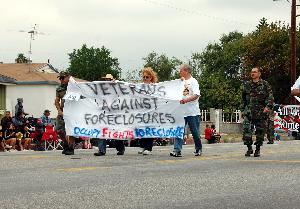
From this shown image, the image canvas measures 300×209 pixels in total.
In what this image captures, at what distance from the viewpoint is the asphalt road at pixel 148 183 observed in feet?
22.7

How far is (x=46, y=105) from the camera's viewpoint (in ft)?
180

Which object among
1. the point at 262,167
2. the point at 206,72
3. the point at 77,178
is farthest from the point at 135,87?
the point at 206,72

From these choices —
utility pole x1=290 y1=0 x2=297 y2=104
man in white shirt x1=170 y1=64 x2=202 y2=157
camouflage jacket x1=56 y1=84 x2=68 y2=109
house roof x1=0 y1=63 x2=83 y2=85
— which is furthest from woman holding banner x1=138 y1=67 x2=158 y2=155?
house roof x1=0 y1=63 x2=83 y2=85

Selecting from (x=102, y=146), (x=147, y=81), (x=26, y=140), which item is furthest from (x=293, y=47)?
(x=102, y=146)

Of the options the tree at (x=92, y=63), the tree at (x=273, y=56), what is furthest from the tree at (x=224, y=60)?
the tree at (x=273, y=56)

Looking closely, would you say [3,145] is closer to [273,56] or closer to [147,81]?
[147,81]

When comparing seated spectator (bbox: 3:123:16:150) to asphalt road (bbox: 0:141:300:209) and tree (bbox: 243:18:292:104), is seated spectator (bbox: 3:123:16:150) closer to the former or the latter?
asphalt road (bbox: 0:141:300:209)

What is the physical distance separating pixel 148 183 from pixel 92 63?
342 ft

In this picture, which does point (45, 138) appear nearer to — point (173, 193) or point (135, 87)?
point (135, 87)

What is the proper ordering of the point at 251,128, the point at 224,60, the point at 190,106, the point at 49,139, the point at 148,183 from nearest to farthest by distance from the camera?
1. the point at 148,183
2. the point at 251,128
3. the point at 190,106
4. the point at 49,139
5. the point at 224,60

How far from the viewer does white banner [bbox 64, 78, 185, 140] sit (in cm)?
1398

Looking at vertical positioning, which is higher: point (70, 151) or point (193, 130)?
point (193, 130)

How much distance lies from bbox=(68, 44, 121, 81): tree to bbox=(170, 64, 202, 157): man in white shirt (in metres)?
96.4

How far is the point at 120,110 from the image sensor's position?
14141 millimetres
